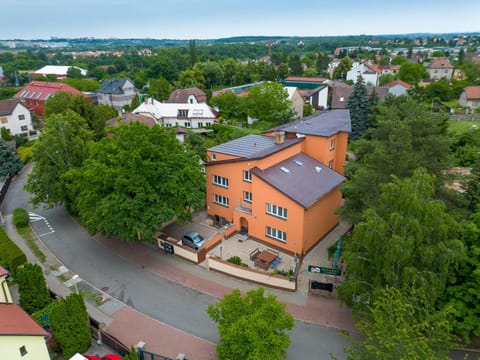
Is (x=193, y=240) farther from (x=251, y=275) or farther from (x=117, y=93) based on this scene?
(x=117, y=93)

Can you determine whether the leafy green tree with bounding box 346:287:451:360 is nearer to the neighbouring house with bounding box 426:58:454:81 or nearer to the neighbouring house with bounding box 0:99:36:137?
the neighbouring house with bounding box 0:99:36:137

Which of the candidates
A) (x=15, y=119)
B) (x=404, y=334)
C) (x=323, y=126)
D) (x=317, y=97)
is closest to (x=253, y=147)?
(x=323, y=126)

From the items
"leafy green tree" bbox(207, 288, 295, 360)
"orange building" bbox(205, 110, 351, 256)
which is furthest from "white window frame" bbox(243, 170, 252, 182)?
"leafy green tree" bbox(207, 288, 295, 360)

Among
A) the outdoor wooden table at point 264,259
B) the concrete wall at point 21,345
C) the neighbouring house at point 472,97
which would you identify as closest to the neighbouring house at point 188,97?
the outdoor wooden table at point 264,259

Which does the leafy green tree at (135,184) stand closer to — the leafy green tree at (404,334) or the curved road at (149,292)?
the curved road at (149,292)

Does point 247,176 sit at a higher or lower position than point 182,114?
lower

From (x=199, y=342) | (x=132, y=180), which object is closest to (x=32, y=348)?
(x=199, y=342)

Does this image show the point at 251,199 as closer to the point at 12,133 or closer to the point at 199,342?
the point at 199,342
